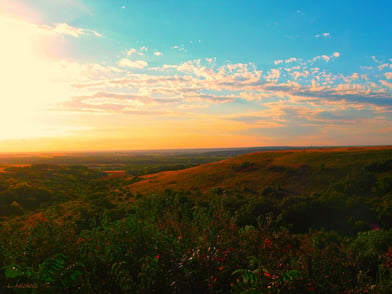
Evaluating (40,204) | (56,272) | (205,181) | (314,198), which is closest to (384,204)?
(314,198)

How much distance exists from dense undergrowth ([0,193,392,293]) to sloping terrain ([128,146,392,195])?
2820 cm

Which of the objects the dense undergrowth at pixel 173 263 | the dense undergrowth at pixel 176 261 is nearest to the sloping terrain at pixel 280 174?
the dense undergrowth at pixel 176 261

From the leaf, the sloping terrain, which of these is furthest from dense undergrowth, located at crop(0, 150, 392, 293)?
the sloping terrain

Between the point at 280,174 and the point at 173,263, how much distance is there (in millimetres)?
35387

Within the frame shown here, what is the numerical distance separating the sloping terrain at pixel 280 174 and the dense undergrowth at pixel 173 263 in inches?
1110

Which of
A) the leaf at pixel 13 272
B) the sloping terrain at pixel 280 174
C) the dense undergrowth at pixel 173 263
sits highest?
the leaf at pixel 13 272

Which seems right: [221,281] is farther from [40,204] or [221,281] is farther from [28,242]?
Answer: [40,204]

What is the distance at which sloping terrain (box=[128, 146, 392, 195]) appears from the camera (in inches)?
1353

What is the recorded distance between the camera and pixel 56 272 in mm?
3469

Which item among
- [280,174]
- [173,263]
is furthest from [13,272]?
[280,174]

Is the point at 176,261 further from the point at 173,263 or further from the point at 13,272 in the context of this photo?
the point at 13,272

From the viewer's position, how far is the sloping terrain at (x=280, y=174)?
34375 mm

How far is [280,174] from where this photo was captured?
37969 mm

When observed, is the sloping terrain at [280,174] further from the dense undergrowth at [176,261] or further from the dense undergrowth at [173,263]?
the dense undergrowth at [173,263]
